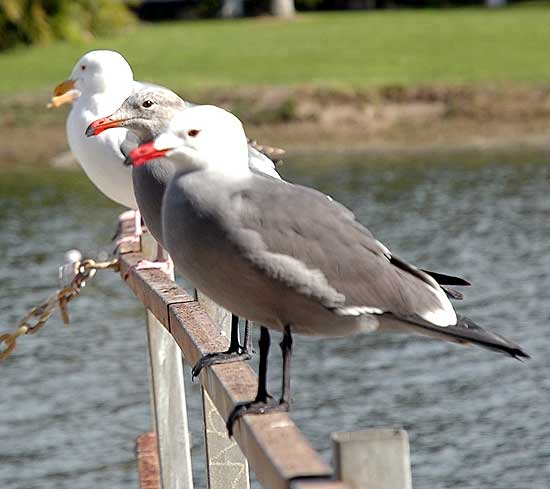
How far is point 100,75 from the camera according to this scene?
6273 millimetres

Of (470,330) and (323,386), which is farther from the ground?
(470,330)

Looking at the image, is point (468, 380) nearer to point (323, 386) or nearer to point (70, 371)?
point (323, 386)

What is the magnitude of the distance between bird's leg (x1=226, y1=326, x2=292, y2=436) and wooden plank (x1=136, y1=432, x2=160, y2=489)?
2437mm

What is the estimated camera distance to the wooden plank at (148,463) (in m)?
5.64

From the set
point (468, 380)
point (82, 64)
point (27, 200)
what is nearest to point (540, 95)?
point (27, 200)

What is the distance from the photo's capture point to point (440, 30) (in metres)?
31.1

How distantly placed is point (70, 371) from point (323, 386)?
172cm

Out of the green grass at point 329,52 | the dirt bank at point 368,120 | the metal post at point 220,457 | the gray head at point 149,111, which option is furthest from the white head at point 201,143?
the green grass at point 329,52

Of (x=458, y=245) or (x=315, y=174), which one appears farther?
(x=315, y=174)

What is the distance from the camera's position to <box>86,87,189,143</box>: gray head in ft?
13.6

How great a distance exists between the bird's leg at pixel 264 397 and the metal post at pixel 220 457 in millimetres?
1218

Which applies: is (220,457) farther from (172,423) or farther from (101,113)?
(101,113)

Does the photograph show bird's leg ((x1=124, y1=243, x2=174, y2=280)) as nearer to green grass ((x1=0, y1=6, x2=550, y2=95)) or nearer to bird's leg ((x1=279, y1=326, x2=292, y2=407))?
bird's leg ((x1=279, y1=326, x2=292, y2=407))

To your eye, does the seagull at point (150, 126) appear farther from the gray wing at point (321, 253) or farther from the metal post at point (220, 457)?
the gray wing at point (321, 253)
